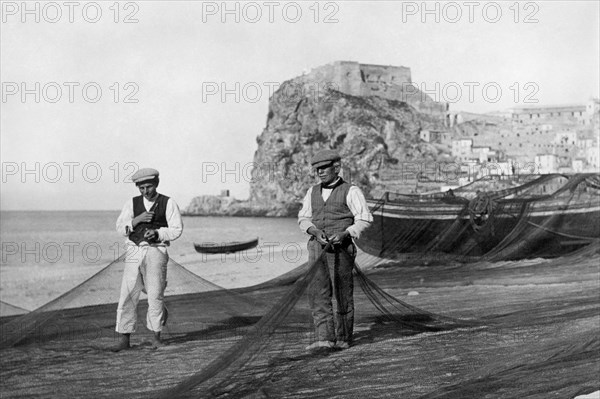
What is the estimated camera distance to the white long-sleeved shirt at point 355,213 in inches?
188

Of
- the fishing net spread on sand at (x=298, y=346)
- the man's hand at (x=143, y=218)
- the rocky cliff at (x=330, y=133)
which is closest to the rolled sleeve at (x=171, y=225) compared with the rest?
the man's hand at (x=143, y=218)

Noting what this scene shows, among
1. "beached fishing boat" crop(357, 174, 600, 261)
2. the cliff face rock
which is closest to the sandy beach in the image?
"beached fishing boat" crop(357, 174, 600, 261)

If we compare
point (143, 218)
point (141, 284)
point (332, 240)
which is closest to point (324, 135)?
point (141, 284)

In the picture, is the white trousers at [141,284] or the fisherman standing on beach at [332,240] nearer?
the fisherman standing on beach at [332,240]

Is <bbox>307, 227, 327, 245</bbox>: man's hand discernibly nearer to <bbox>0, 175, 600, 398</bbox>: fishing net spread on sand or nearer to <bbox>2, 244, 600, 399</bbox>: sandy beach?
<bbox>0, 175, 600, 398</bbox>: fishing net spread on sand

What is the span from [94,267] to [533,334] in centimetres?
3826

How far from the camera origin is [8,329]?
16.7ft

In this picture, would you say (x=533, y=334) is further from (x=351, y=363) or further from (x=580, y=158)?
(x=580, y=158)

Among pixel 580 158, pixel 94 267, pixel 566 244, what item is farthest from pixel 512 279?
pixel 580 158

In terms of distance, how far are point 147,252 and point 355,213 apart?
1404 millimetres

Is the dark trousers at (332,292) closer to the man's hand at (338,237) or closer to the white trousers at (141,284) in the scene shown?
the man's hand at (338,237)

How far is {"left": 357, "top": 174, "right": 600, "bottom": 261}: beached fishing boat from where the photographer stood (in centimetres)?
1096

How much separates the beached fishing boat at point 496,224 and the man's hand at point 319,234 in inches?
248

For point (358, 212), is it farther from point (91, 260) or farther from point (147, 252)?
point (91, 260)
